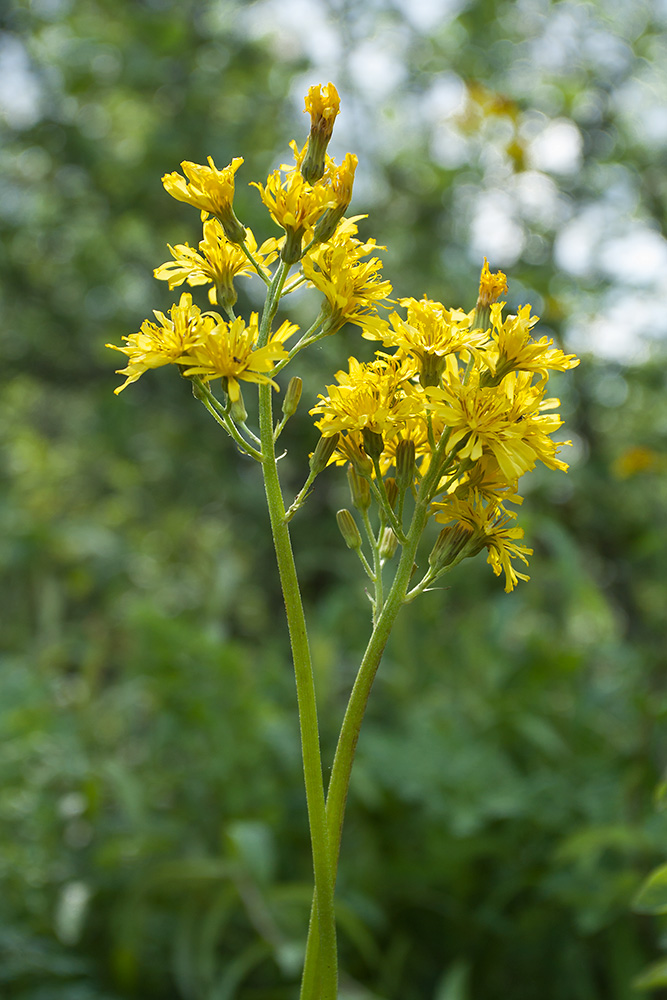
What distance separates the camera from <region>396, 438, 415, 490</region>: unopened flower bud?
1.00 meters

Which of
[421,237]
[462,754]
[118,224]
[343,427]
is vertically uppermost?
[118,224]

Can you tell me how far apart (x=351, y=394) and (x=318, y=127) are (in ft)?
1.15

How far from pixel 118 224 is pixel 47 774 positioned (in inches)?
155

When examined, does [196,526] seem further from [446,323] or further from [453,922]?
[446,323]

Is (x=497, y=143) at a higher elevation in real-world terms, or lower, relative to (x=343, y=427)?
higher

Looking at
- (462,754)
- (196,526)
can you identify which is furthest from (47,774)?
(196,526)

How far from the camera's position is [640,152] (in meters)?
4.88

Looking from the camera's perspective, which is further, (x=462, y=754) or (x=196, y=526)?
(x=196, y=526)

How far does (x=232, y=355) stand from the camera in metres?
0.95

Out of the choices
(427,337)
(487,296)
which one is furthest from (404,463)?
(487,296)

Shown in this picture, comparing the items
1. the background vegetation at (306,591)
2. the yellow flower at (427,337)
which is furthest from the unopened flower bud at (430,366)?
the background vegetation at (306,591)

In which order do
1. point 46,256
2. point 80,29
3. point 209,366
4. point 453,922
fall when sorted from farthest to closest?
point 46,256 < point 80,29 < point 453,922 < point 209,366

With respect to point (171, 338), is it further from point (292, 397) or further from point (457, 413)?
point (457, 413)

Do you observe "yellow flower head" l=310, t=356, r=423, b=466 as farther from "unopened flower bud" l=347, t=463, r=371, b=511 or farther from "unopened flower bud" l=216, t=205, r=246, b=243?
"unopened flower bud" l=216, t=205, r=246, b=243
